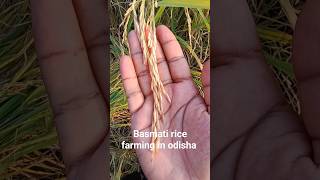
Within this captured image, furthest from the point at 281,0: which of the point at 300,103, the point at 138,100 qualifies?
the point at 138,100

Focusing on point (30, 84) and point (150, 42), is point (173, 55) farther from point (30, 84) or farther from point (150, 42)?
point (30, 84)

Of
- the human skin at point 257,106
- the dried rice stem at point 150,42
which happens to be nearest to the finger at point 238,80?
the human skin at point 257,106

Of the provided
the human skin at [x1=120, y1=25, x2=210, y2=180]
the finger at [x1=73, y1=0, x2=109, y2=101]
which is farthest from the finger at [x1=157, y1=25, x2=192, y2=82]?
the finger at [x1=73, y1=0, x2=109, y2=101]

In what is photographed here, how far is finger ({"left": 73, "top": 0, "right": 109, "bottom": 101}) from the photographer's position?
0.94 m

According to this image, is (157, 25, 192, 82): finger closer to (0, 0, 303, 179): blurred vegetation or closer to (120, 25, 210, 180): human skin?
(120, 25, 210, 180): human skin

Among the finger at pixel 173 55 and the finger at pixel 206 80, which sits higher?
the finger at pixel 173 55

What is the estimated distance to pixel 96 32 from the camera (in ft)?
3.15

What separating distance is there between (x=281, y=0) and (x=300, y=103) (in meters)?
0.20

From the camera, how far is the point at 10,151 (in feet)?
3.30

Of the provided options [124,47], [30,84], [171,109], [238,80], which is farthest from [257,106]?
[30,84]

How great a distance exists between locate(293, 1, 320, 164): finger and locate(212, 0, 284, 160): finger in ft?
0.17

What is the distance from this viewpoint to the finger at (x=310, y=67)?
918 mm

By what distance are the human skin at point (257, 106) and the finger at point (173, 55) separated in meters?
0.07

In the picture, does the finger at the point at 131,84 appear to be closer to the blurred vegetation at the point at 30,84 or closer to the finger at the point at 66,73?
the finger at the point at 66,73
